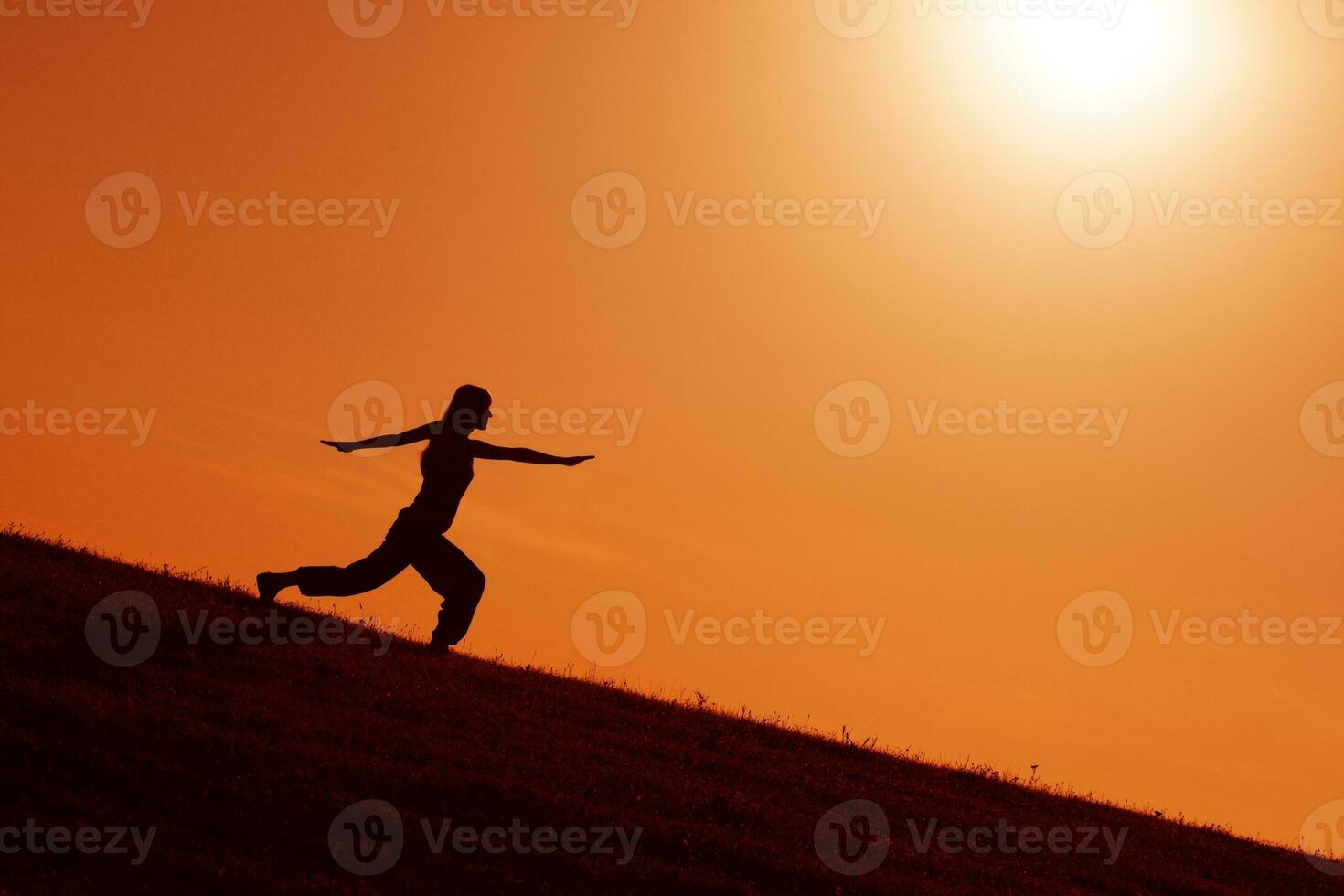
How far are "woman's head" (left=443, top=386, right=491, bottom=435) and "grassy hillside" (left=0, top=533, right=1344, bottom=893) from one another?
2.88m

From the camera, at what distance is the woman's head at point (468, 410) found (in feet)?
51.0

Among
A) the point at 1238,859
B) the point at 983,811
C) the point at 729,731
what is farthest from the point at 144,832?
the point at 1238,859

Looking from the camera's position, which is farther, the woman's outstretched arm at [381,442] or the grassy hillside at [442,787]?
the woman's outstretched arm at [381,442]

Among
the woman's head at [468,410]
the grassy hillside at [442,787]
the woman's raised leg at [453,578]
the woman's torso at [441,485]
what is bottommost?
the grassy hillside at [442,787]

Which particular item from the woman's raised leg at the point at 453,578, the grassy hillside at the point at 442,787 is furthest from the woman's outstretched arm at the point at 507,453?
the grassy hillside at the point at 442,787

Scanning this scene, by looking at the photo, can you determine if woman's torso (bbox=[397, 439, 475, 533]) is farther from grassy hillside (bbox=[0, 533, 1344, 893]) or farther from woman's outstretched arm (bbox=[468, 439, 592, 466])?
grassy hillside (bbox=[0, 533, 1344, 893])

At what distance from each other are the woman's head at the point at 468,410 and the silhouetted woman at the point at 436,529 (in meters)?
0.01

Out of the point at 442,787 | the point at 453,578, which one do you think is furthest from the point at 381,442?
the point at 442,787

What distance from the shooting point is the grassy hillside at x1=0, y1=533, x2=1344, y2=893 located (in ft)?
32.8

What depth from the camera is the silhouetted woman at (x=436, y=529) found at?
51.3 feet

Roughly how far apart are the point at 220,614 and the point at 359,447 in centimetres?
267

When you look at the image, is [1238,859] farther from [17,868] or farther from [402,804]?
[17,868]

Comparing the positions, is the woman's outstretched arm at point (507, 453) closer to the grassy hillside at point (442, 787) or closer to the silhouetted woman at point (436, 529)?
the silhouetted woman at point (436, 529)

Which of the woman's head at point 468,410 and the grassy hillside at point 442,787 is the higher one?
the woman's head at point 468,410
